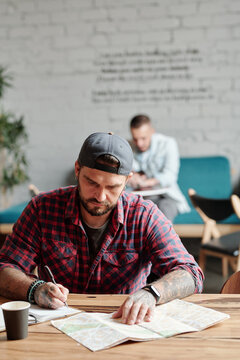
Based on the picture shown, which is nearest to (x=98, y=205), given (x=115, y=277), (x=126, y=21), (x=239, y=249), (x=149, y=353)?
(x=115, y=277)

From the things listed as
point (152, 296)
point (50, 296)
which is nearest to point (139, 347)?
point (152, 296)

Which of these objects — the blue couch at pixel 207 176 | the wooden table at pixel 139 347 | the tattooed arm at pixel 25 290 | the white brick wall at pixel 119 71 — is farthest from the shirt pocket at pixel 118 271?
the white brick wall at pixel 119 71

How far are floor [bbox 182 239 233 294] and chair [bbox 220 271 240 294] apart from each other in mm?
1919

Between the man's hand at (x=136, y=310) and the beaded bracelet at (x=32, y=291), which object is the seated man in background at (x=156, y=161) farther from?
the man's hand at (x=136, y=310)

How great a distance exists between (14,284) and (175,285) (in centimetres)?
53

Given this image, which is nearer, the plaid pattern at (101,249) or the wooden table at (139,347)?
the wooden table at (139,347)

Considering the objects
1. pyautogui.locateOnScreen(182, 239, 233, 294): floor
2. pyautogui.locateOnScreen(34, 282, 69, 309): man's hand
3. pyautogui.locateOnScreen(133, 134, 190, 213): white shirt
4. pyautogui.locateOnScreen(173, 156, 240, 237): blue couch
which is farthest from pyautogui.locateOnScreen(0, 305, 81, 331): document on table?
pyautogui.locateOnScreen(173, 156, 240, 237): blue couch

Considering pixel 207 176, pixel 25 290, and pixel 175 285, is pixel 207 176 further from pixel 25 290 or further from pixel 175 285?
pixel 25 290

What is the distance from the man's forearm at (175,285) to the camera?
1.36 meters

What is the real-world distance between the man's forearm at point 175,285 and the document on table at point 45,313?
0.90 ft

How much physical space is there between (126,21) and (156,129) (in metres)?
1.18

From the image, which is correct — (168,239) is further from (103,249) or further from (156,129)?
(156,129)

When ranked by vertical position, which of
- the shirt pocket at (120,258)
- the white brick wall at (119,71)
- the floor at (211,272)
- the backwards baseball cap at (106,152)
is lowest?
the floor at (211,272)

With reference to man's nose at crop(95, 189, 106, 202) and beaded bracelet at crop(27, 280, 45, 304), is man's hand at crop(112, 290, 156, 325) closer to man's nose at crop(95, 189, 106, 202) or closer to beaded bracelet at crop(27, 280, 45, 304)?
beaded bracelet at crop(27, 280, 45, 304)
